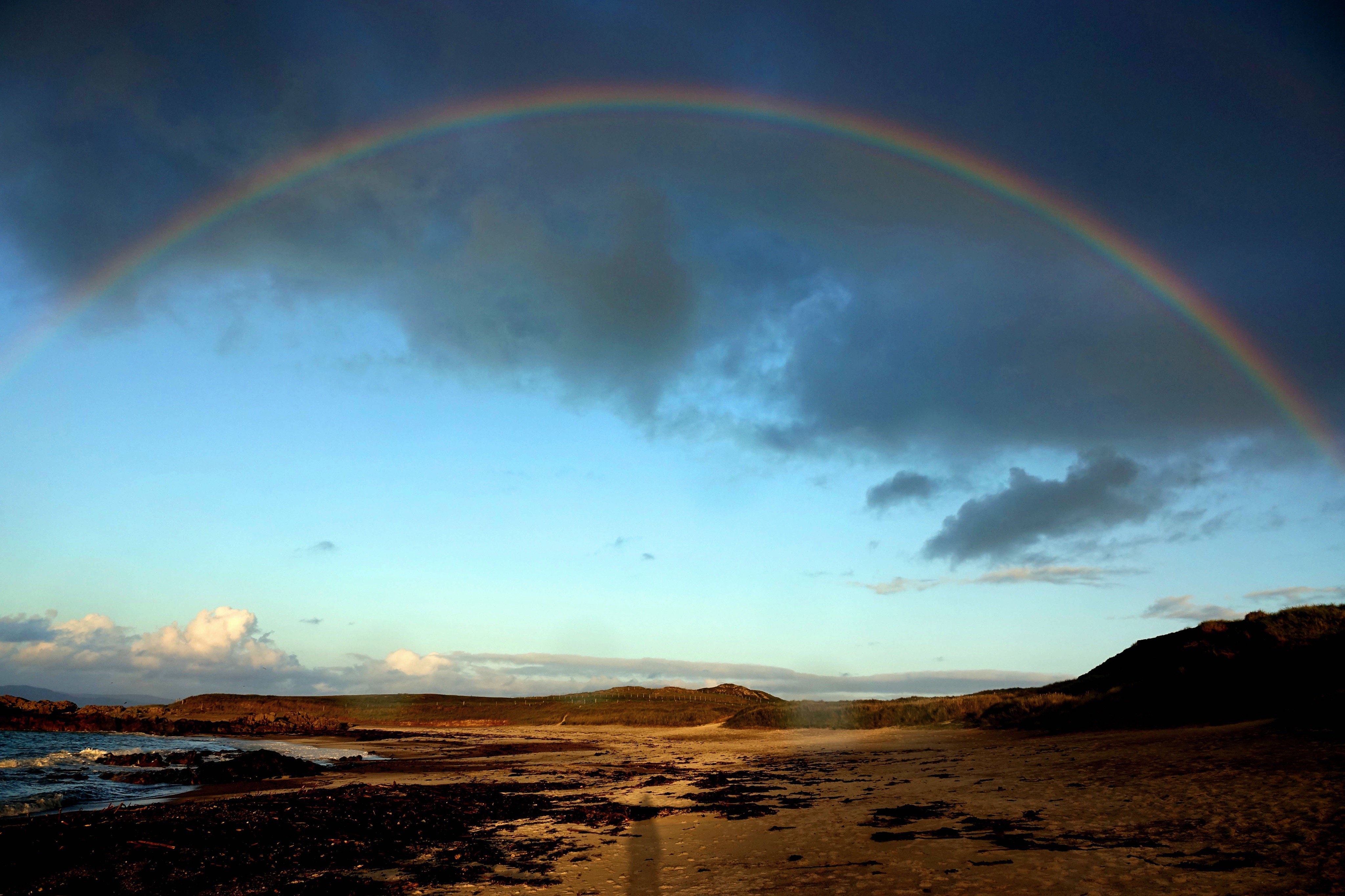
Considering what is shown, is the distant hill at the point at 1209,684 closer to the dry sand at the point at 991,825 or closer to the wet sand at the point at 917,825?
the wet sand at the point at 917,825

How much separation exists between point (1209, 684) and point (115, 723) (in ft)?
266

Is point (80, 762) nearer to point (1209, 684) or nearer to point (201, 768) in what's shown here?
point (201, 768)

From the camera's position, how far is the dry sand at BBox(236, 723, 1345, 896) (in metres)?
9.57

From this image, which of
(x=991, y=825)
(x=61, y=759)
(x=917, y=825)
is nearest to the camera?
(x=991, y=825)

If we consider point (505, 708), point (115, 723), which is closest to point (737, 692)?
point (505, 708)

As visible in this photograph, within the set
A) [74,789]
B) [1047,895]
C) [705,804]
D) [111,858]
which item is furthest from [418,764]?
[1047,895]

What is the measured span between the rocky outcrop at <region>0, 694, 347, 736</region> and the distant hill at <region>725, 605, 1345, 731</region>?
59.6m

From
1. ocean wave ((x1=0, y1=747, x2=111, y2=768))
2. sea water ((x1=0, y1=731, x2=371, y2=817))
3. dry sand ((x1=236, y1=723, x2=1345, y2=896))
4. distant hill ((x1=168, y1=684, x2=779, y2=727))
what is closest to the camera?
dry sand ((x1=236, y1=723, x2=1345, y2=896))

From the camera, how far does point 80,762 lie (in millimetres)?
30281

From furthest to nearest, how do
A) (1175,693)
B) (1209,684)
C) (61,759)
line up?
(61,759) < (1175,693) < (1209,684)

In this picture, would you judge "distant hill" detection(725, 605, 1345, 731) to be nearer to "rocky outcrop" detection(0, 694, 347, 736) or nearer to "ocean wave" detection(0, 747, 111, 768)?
"ocean wave" detection(0, 747, 111, 768)

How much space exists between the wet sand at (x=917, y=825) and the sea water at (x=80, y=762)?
2.93 metres

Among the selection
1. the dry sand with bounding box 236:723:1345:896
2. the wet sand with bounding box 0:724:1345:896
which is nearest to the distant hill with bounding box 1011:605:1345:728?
the wet sand with bounding box 0:724:1345:896

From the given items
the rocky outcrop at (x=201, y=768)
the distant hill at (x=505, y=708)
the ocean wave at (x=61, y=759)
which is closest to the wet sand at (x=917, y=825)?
the rocky outcrop at (x=201, y=768)
